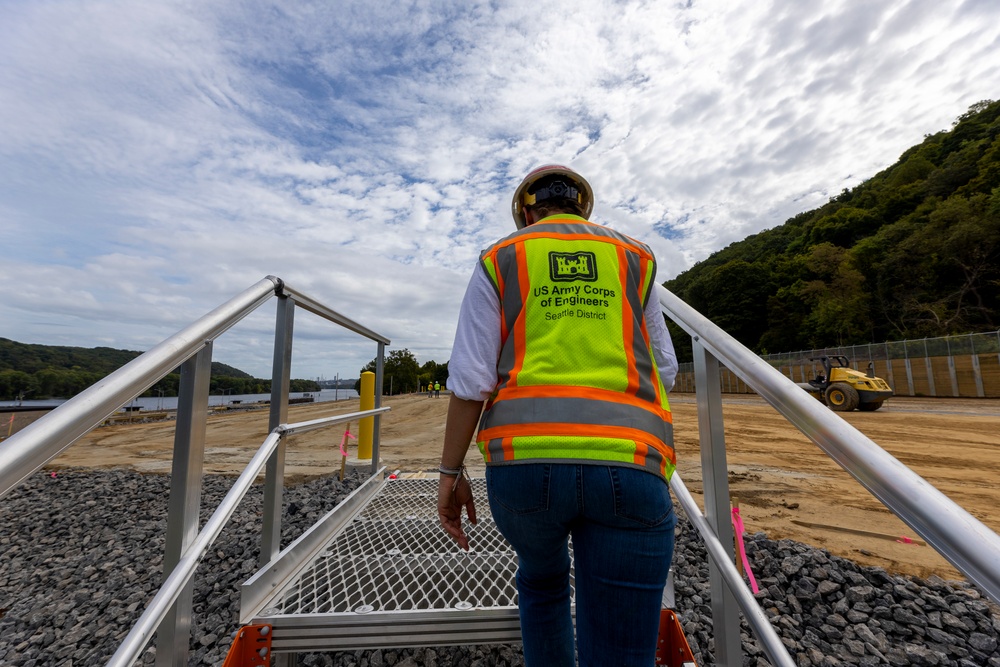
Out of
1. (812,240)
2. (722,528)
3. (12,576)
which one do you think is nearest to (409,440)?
(12,576)

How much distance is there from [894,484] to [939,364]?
2885cm

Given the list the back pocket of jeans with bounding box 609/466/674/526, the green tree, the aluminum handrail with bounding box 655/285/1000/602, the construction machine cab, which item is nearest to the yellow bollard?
the back pocket of jeans with bounding box 609/466/674/526

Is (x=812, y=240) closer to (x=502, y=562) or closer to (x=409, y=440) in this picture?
(x=409, y=440)

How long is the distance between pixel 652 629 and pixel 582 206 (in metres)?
1.20

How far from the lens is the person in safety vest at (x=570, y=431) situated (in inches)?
39.5

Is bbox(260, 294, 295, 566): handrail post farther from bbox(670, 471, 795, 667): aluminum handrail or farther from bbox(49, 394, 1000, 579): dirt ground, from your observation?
bbox(670, 471, 795, 667): aluminum handrail

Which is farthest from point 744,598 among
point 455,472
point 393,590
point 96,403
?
point 96,403

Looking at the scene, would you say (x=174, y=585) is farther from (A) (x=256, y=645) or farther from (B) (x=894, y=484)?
(B) (x=894, y=484)

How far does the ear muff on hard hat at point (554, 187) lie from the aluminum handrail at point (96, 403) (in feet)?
3.55

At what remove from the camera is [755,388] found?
1.26 metres

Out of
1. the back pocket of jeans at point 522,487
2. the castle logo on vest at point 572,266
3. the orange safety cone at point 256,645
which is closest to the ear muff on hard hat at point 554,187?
the castle logo on vest at point 572,266

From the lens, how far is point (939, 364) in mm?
21375

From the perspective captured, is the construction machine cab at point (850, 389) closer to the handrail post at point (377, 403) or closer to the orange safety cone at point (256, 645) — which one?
the handrail post at point (377, 403)

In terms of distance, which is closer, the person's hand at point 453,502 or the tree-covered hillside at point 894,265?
the person's hand at point 453,502
